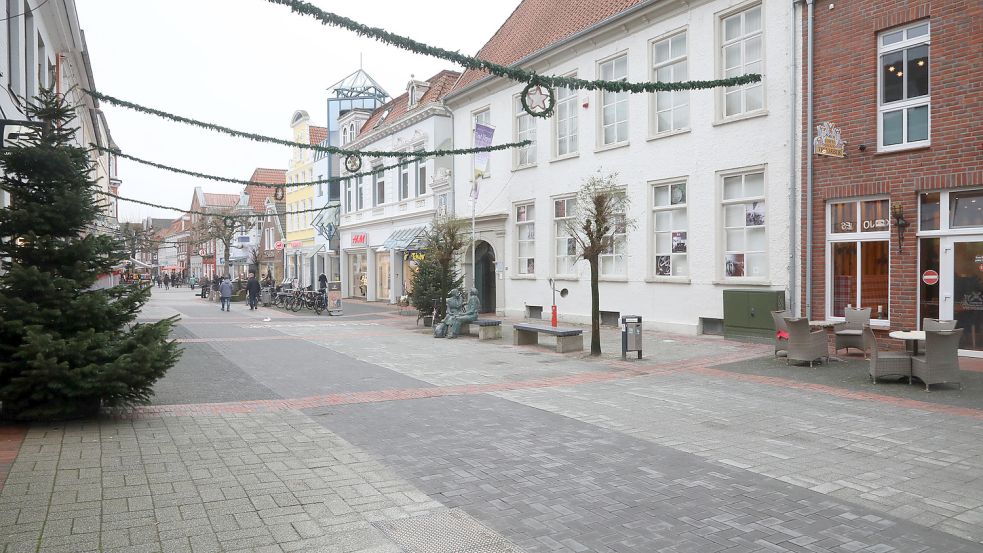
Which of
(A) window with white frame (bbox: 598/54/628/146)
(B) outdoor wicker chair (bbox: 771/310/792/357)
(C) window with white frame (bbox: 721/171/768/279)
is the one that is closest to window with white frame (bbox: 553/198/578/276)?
(A) window with white frame (bbox: 598/54/628/146)

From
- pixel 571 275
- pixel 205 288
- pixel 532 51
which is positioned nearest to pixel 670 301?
pixel 571 275

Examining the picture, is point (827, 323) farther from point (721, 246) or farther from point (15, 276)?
point (15, 276)

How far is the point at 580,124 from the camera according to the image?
2052cm

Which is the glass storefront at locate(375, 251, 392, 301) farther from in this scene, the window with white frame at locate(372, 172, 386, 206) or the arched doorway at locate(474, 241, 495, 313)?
the arched doorway at locate(474, 241, 495, 313)

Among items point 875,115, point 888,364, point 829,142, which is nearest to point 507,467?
point 888,364

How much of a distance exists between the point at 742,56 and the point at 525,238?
9.66 metres

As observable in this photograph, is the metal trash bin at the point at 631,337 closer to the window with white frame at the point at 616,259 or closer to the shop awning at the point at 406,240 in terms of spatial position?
the window with white frame at the point at 616,259

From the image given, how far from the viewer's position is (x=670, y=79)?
58.7 feet

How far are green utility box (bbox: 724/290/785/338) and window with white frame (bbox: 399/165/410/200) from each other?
1978cm

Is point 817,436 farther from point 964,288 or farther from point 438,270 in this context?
point 438,270

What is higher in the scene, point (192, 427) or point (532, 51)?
point (532, 51)

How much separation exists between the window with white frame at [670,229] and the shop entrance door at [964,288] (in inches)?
236

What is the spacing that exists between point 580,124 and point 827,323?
10.4m

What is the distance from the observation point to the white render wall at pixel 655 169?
14.9 m
